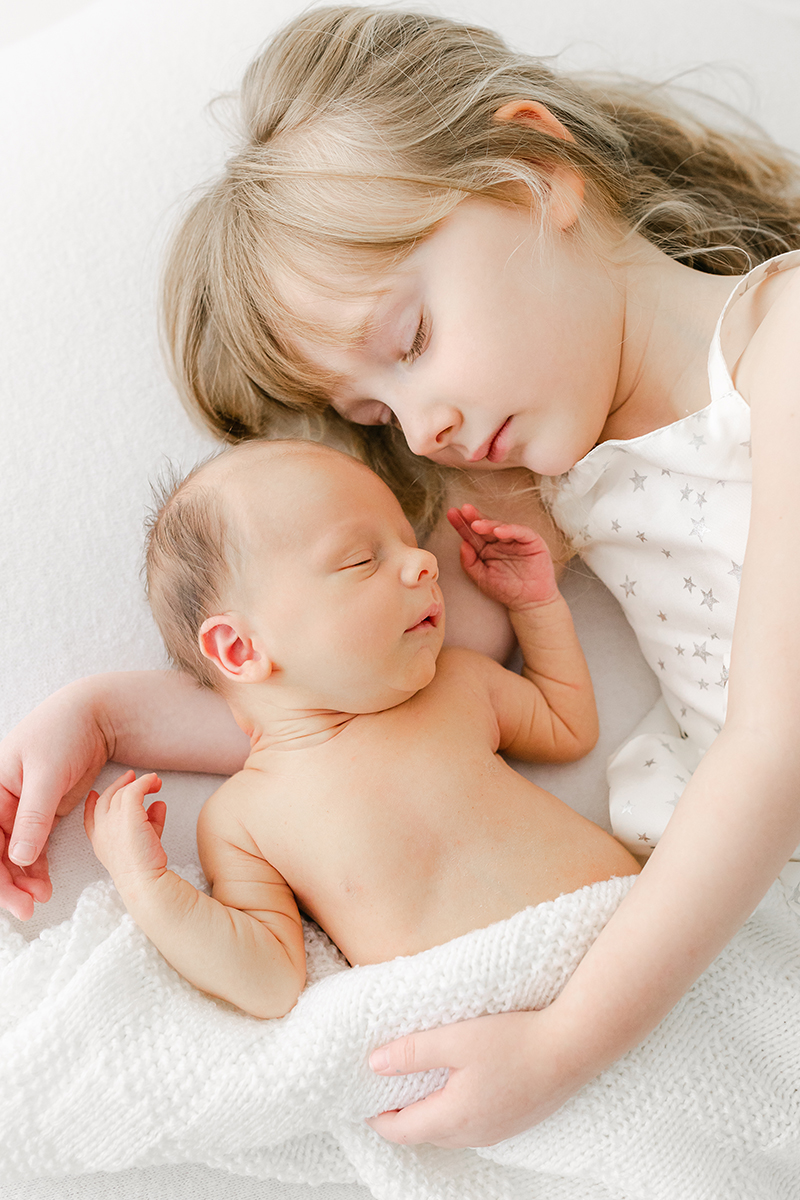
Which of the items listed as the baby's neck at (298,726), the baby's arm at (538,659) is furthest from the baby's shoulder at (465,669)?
the baby's neck at (298,726)

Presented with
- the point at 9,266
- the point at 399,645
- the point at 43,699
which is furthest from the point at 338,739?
the point at 9,266

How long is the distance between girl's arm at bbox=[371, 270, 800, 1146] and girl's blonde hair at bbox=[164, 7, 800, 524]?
0.44 metres

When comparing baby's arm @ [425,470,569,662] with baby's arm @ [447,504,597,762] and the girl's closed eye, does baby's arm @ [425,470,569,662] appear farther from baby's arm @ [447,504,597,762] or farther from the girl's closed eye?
the girl's closed eye

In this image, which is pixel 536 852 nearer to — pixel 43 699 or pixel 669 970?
pixel 669 970

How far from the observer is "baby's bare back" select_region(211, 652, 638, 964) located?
107 cm

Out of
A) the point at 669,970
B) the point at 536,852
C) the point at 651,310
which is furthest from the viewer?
the point at 651,310

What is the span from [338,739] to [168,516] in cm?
34

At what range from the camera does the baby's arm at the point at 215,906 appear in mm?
1037

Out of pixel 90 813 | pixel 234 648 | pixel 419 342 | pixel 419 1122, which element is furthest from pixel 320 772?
pixel 419 342

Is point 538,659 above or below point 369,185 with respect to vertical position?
below

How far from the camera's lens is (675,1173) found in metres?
1.00

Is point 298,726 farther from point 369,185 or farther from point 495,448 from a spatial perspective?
point 369,185

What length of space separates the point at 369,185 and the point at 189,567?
49 centimetres

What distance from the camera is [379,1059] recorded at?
3.28 ft
